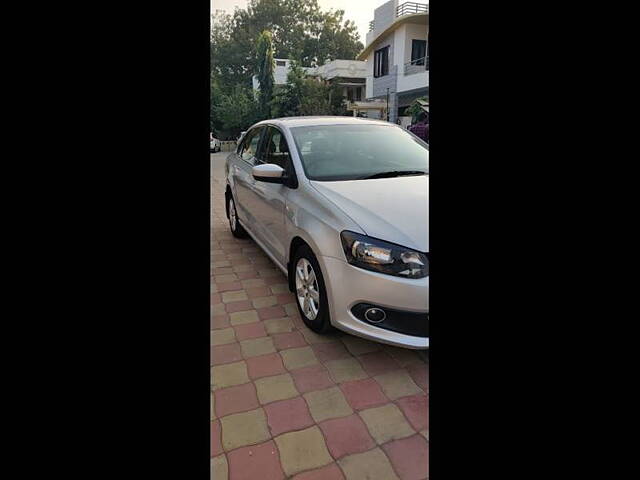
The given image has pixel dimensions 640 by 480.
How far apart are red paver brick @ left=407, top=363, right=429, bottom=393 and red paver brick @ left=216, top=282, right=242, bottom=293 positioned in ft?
5.52

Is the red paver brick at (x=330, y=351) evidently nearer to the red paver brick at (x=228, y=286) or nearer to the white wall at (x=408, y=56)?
the red paver brick at (x=228, y=286)

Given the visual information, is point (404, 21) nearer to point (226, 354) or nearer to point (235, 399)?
point (226, 354)

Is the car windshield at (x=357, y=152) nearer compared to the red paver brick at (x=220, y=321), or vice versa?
the red paver brick at (x=220, y=321)

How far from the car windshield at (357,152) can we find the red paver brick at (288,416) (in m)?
1.48

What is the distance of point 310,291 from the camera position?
2.78 meters

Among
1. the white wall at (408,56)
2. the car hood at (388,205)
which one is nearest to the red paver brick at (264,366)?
the car hood at (388,205)

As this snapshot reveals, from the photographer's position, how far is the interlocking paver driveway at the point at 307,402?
5.84 ft

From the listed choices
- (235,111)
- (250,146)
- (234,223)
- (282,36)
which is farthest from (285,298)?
(282,36)

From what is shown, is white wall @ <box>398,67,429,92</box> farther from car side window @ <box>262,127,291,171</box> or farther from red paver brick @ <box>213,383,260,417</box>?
red paver brick @ <box>213,383,260,417</box>

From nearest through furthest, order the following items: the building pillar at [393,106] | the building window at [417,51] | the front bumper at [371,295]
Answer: the front bumper at [371,295] → the building window at [417,51] → the building pillar at [393,106]

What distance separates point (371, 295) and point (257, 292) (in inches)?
57.1

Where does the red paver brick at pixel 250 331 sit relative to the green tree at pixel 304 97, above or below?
below
